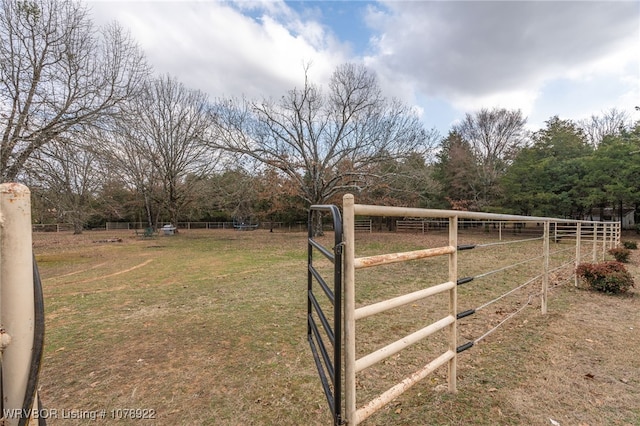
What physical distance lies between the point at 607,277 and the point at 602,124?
3006 cm

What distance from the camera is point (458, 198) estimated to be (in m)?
22.1

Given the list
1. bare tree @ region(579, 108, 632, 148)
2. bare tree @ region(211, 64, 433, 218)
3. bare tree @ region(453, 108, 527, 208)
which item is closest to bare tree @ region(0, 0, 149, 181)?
bare tree @ region(211, 64, 433, 218)

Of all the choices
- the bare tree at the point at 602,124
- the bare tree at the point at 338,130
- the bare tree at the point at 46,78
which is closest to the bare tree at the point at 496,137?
the bare tree at the point at 602,124

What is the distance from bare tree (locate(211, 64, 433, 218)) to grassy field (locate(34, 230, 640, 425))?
11476mm

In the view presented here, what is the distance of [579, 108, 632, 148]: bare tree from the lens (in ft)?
76.5

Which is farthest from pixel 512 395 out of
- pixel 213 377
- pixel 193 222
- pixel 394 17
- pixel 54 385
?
pixel 193 222

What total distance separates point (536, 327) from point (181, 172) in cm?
2123

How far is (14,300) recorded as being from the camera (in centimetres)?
74

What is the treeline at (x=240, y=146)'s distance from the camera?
7.27m

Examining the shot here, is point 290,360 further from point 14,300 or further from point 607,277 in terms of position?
point 607,277

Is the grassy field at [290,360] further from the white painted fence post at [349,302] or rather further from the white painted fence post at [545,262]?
the white painted fence post at [349,302]

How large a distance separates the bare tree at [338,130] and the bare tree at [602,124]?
2060 cm

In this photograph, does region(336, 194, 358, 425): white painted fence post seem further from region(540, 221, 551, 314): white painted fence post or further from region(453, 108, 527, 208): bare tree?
region(453, 108, 527, 208): bare tree

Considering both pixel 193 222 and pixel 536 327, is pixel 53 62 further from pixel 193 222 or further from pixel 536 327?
pixel 193 222
